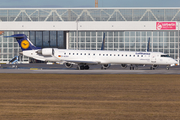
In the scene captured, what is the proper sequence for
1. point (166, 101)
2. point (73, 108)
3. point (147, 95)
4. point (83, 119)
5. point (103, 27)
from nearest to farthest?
point (83, 119) < point (73, 108) < point (166, 101) < point (147, 95) < point (103, 27)

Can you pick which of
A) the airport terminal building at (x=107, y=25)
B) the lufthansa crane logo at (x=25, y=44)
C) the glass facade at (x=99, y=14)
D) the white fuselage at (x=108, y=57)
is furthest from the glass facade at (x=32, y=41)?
the white fuselage at (x=108, y=57)

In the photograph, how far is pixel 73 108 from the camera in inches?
502

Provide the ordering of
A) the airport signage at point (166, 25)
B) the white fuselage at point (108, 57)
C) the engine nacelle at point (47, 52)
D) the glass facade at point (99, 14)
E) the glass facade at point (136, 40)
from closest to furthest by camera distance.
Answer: the engine nacelle at point (47, 52), the white fuselage at point (108, 57), the airport signage at point (166, 25), the glass facade at point (99, 14), the glass facade at point (136, 40)

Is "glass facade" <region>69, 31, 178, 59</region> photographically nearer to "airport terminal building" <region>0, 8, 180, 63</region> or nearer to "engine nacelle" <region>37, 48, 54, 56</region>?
"airport terminal building" <region>0, 8, 180, 63</region>

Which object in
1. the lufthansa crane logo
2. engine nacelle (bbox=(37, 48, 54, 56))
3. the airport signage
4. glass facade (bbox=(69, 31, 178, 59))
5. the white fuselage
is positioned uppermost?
the airport signage

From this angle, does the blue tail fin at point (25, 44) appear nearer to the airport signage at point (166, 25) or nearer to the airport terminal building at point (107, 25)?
the airport terminal building at point (107, 25)

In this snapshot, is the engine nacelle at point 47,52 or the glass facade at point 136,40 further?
the glass facade at point 136,40

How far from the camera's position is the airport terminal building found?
233ft

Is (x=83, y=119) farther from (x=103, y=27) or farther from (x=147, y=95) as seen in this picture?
(x=103, y=27)

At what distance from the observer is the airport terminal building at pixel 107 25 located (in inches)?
2795

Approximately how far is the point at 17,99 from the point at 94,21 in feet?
190

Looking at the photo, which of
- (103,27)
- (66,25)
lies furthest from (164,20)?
(66,25)

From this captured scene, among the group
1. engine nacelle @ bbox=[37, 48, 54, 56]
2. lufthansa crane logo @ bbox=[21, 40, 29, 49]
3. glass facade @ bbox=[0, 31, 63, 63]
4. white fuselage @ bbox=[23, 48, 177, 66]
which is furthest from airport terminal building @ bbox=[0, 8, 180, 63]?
engine nacelle @ bbox=[37, 48, 54, 56]

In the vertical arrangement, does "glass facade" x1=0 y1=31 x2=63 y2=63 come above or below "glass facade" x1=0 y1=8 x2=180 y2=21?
below
